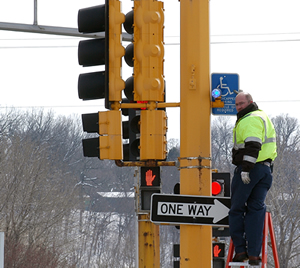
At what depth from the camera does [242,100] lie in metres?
6.20

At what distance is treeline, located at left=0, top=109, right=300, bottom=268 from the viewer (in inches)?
1822

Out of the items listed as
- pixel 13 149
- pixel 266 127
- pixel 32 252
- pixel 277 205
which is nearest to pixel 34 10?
pixel 266 127

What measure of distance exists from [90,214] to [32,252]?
32293 millimetres

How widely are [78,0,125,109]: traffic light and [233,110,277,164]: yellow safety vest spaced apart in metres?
1.15

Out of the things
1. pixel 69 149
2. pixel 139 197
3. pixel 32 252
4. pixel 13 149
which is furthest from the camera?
pixel 69 149

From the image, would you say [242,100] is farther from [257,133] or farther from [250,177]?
[250,177]

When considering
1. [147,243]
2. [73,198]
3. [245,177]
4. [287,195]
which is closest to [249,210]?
[245,177]

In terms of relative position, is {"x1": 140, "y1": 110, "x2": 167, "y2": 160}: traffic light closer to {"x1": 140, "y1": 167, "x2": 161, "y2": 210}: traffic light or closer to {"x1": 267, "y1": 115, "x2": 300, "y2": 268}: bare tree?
{"x1": 140, "y1": 167, "x2": 161, "y2": 210}: traffic light

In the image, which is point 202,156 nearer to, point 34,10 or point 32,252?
point 34,10

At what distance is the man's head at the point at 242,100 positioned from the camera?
6207 mm

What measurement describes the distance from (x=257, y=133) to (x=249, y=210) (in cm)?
71

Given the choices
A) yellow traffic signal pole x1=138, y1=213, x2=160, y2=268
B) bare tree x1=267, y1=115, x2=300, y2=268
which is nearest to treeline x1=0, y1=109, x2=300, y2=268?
bare tree x1=267, y1=115, x2=300, y2=268

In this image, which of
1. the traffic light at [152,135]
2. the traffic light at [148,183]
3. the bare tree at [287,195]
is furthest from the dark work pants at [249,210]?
the bare tree at [287,195]

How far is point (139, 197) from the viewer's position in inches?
342
